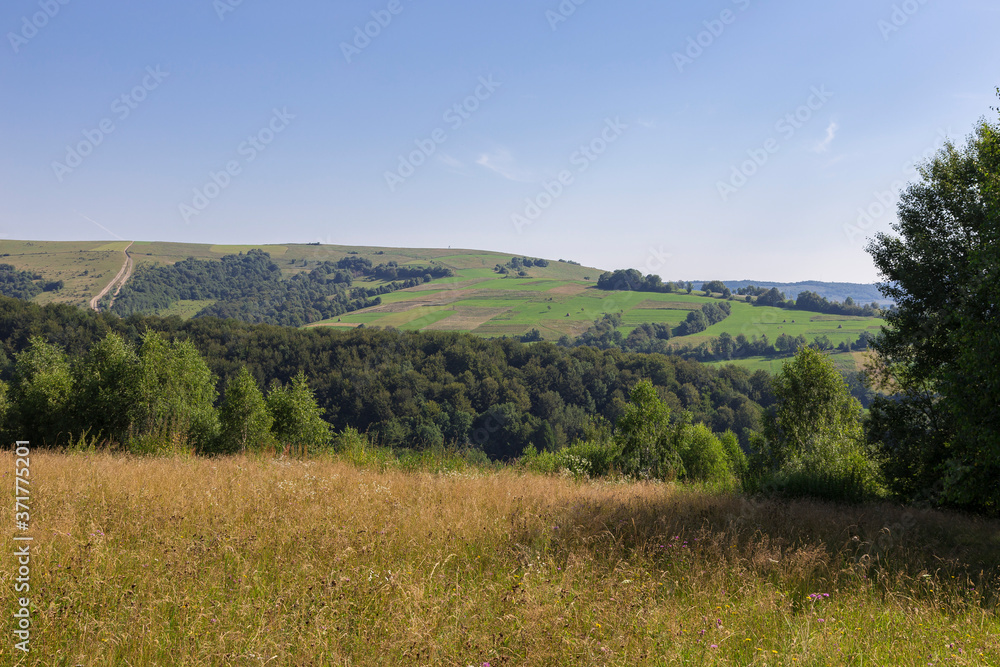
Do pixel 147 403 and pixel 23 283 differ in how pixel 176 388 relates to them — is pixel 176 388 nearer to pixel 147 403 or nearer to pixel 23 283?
pixel 147 403

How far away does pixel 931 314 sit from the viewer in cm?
1523

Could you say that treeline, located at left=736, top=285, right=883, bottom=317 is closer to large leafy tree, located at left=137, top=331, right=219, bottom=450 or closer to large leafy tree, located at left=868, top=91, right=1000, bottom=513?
large leafy tree, located at left=868, top=91, right=1000, bottom=513

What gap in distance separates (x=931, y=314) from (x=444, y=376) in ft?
346

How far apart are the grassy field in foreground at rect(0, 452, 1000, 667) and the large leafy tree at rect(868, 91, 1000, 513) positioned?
8.60 meters

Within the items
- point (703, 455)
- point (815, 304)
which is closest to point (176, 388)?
point (703, 455)

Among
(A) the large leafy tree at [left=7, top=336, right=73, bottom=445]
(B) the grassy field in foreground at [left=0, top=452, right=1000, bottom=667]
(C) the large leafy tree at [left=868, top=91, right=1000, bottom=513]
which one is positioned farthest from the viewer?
(A) the large leafy tree at [left=7, top=336, right=73, bottom=445]

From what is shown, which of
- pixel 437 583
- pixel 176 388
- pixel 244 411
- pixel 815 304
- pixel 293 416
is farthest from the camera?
pixel 815 304

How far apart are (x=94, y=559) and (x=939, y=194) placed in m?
22.2

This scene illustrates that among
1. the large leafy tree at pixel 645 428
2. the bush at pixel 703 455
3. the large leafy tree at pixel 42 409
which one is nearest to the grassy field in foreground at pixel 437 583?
the large leafy tree at pixel 645 428

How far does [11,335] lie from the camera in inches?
3799

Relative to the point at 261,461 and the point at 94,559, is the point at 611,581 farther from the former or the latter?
the point at 261,461

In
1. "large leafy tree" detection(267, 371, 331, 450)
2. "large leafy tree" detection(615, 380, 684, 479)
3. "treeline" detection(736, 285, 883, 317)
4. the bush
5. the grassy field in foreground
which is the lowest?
the bush

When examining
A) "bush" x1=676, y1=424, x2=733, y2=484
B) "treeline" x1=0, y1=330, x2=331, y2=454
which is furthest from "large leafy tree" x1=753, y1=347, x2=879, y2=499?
"treeline" x1=0, y1=330, x2=331, y2=454

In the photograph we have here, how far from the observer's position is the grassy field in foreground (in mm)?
3086
